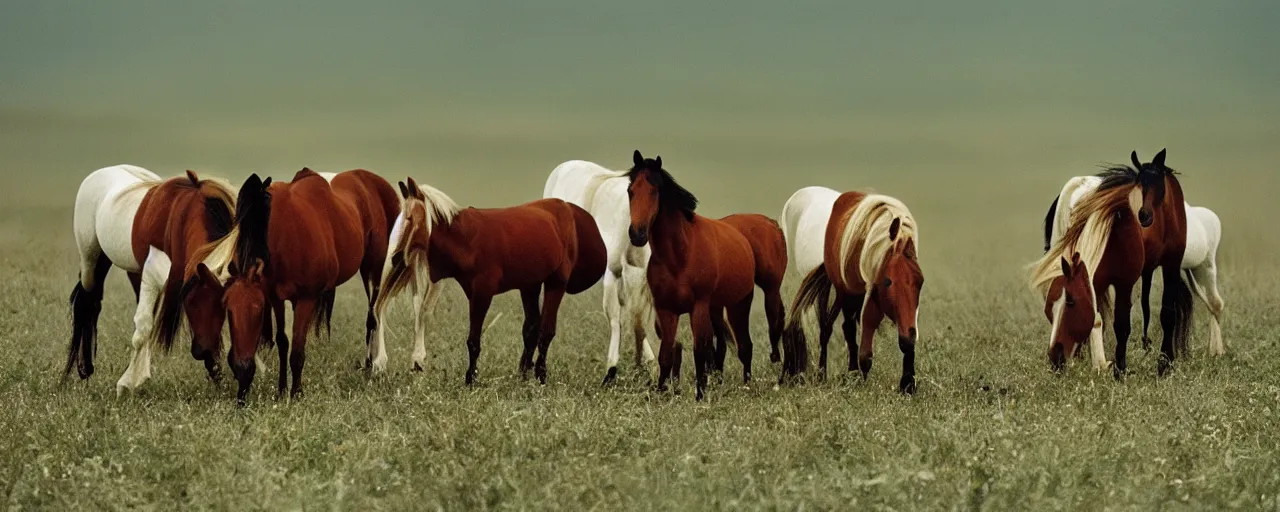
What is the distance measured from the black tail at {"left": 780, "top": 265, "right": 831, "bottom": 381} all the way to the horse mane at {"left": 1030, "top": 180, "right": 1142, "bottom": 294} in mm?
1671

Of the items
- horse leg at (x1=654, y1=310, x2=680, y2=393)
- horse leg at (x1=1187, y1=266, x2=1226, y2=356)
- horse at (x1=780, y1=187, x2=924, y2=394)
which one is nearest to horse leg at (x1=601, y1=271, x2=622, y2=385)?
horse leg at (x1=654, y1=310, x2=680, y2=393)

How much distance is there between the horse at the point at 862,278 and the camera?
9.69m

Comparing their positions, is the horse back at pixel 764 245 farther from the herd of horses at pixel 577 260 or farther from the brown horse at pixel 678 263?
the brown horse at pixel 678 263

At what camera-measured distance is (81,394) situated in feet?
34.1

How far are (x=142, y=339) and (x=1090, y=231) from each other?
291 inches

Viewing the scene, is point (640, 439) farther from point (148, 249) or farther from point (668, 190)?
point (148, 249)

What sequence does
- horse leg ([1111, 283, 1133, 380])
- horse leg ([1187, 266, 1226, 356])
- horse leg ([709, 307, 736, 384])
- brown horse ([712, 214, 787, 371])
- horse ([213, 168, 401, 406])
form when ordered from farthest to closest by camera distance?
horse leg ([1187, 266, 1226, 356]) < horse leg ([1111, 283, 1133, 380]) < brown horse ([712, 214, 787, 371]) < horse leg ([709, 307, 736, 384]) < horse ([213, 168, 401, 406])

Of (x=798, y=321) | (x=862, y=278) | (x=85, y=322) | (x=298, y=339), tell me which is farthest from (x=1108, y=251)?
(x=85, y=322)

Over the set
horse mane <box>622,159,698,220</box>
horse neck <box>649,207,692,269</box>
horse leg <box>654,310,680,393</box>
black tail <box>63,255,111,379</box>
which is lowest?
black tail <box>63,255,111,379</box>

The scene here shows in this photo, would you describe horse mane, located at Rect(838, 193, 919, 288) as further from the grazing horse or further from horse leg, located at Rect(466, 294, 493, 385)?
horse leg, located at Rect(466, 294, 493, 385)

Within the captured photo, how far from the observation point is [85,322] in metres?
11.8

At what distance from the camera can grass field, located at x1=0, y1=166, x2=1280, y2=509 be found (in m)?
6.59

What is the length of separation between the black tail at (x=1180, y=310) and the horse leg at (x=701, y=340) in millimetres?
4837

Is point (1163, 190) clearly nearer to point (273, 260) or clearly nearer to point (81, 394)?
point (273, 260)
